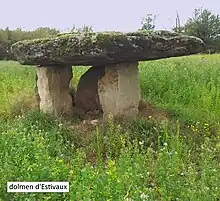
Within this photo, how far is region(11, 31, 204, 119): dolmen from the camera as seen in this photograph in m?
7.00

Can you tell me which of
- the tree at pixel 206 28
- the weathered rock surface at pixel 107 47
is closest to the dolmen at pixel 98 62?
the weathered rock surface at pixel 107 47

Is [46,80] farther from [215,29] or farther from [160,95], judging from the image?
[215,29]

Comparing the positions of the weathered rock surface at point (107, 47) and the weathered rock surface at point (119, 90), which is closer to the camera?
the weathered rock surface at point (107, 47)

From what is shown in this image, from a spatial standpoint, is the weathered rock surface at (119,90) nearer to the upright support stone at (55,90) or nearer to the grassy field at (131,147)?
the grassy field at (131,147)

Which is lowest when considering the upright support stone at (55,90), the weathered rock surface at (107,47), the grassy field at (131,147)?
the grassy field at (131,147)

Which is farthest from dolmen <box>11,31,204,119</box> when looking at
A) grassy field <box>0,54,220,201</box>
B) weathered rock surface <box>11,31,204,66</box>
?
grassy field <box>0,54,220,201</box>

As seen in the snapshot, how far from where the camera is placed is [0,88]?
1087 cm

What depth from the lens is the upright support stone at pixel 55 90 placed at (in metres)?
8.05

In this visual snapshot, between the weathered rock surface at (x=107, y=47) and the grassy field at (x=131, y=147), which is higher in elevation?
the weathered rock surface at (x=107, y=47)

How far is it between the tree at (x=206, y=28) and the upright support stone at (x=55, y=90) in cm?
2293

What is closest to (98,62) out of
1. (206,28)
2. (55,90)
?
(55,90)

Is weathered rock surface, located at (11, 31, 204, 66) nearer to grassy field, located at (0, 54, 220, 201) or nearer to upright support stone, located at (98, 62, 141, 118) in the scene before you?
upright support stone, located at (98, 62, 141, 118)

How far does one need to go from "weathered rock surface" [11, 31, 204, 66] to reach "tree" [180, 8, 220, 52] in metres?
23.3

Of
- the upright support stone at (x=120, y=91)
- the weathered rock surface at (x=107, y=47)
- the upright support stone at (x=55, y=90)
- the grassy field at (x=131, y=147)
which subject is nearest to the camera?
the grassy field at (x=131, y=147)
